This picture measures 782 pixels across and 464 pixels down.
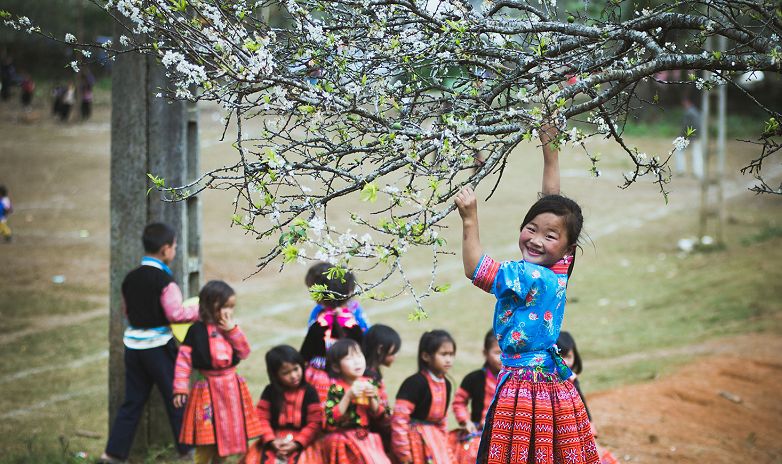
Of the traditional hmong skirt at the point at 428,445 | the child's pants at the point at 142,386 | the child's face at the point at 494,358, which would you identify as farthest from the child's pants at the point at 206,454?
the child's face at the point at 494,358

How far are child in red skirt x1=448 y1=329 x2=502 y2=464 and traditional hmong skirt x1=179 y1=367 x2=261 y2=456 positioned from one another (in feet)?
4.19

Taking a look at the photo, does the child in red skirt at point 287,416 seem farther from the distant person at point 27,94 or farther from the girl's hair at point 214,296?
the distant person at point 27,94

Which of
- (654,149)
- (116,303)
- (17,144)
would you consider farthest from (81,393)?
(654,149)

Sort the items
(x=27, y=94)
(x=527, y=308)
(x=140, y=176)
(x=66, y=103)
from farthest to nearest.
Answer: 1. (x=27, y=94)
2. (x=66, y=103)
3. (x=140, y=176)
4. (x=527, y=308)

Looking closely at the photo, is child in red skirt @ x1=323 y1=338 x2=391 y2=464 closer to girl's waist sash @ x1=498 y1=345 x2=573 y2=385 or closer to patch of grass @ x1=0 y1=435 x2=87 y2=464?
girl's waist sash @ x1=498 y1=345 x2=573 y2=385

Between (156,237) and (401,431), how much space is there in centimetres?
212

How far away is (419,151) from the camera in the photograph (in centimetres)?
248

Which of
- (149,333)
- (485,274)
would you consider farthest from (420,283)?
(485,274)

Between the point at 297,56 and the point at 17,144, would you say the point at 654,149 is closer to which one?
the point at 17,144

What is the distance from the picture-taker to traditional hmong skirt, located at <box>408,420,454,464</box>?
4.29m

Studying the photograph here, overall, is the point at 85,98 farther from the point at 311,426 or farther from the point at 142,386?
the point at 311,426

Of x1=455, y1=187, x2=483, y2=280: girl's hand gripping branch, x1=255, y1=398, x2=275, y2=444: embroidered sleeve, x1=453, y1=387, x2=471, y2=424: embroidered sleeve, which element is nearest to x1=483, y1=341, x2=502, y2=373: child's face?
x1=453, y1=387, x2=471, y2=424: embroidered sleeve

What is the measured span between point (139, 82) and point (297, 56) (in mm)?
2893

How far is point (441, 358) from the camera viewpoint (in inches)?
171
